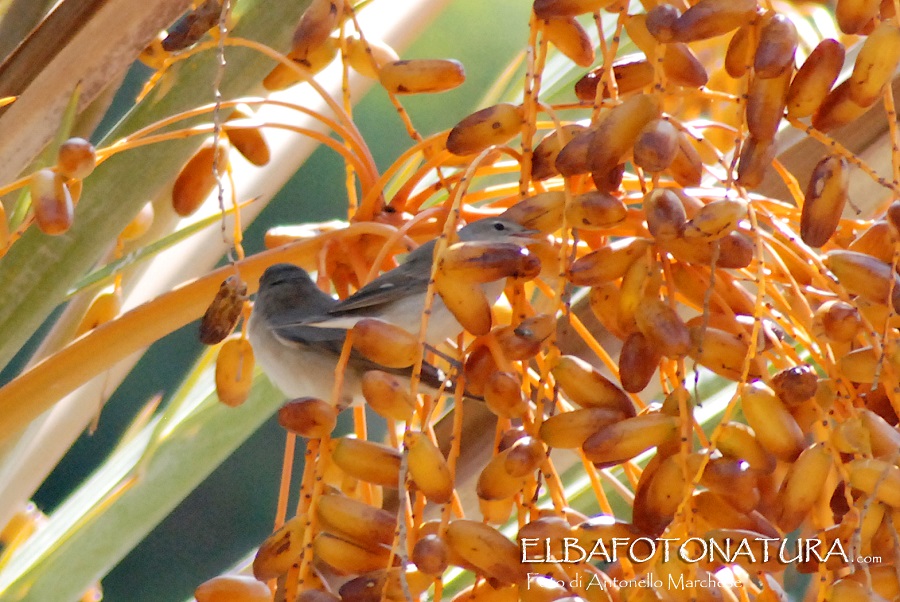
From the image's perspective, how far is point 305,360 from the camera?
1.98ft

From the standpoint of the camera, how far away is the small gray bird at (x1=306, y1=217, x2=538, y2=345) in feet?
1.63

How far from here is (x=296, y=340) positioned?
592 mm

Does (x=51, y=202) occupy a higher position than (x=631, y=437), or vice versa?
(x=51, y=202)

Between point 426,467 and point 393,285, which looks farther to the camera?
point 393,285

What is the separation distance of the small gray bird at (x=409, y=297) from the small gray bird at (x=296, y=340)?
2cm

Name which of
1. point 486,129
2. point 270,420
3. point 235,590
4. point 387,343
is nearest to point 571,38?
point 486,129

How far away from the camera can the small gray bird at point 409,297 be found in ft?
1.63

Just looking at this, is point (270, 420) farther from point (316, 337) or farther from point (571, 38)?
point (571, 38)

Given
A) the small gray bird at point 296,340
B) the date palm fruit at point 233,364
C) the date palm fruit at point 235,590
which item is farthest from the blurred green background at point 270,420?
the date palm fruit at point 235,590

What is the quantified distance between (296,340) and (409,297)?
0.07 meters

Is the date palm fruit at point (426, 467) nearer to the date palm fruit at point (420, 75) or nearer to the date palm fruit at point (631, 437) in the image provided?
the date palm fruit at point (631, 437)

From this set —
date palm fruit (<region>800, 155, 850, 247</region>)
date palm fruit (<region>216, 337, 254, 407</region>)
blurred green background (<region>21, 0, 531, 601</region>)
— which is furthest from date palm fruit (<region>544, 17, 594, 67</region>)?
blurred green background (<region>21, 0, 531, 601</region>)

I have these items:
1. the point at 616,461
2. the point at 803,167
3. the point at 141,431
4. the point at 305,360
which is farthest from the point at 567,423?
the point at 141,431

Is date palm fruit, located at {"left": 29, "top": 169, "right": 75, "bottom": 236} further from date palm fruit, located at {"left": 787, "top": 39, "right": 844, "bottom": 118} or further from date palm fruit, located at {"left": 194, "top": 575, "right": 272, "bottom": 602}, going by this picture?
date palm fruit, located at {"left": 787, "top": 39, "right": 844, "bottom": 118}
